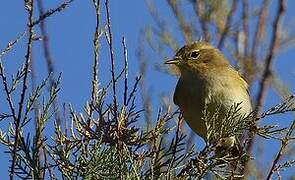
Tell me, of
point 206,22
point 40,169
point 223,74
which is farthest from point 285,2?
point 40,169

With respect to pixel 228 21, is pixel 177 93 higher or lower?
lower

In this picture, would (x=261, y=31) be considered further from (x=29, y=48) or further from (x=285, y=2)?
(x=29, y=48)

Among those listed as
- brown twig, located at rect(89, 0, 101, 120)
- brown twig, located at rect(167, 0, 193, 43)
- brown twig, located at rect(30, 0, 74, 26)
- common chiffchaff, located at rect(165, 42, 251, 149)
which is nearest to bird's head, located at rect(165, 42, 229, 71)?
common chiffchaff, located at rect(165, 42, 251, 149)

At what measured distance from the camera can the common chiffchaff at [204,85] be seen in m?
4.95

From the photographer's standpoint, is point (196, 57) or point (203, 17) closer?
point (196, 57)

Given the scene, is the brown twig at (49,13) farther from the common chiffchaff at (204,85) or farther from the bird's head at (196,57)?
the bird's head at (196,57)

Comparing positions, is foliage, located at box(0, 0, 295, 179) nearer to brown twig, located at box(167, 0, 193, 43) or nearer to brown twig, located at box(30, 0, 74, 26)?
brown twig, located at box(30, 0, 74, 26)

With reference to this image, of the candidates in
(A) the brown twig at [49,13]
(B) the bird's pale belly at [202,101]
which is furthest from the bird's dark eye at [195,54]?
(A) the brown twig at [49,13]

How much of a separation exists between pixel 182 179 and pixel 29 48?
0.95 meters

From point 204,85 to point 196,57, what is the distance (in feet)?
1.26

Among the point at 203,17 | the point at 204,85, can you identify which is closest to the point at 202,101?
the point at 204,85

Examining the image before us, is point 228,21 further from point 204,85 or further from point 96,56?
point 96,56

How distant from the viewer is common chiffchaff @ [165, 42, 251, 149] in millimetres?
4945

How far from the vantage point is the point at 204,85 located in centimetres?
522
